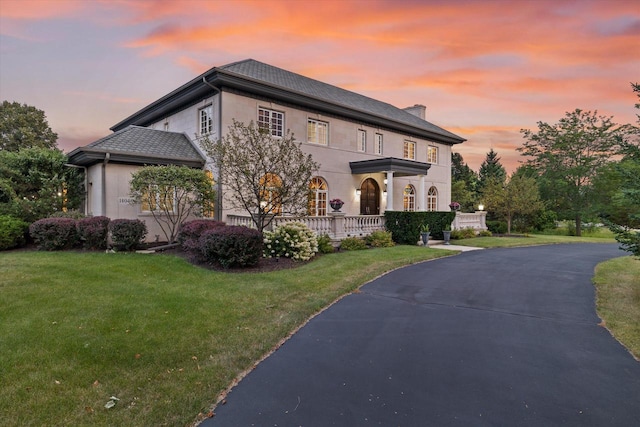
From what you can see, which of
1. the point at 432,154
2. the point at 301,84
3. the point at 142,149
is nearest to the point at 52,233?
the point at 142,149

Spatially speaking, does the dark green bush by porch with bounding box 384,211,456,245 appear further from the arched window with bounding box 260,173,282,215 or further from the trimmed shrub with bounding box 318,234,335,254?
the arched window with bounding box 260,173,282,215

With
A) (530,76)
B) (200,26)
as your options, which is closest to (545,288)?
(530,76)

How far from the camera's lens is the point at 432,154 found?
74.2 ft

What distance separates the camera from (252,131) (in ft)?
33.7

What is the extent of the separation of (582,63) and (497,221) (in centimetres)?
1520

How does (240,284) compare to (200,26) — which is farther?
(200,26)

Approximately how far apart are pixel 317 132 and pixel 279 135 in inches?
89.7

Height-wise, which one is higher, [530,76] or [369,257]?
[530,76]

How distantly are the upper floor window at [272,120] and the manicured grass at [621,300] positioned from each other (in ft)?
39.6

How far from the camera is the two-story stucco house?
12.6 m

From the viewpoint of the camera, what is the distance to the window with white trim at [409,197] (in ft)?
67.7

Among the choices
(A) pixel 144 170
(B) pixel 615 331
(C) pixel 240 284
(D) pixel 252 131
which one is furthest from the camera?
(A) pixel 144 170

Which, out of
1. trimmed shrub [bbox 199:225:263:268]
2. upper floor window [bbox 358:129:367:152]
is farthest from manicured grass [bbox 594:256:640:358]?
upper floor window [bbox 358:129:367:152]

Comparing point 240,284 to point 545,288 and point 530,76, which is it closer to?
point 545,288
